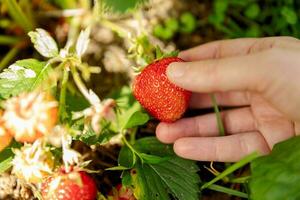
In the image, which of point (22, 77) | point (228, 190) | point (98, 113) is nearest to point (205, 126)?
point (228, 190)

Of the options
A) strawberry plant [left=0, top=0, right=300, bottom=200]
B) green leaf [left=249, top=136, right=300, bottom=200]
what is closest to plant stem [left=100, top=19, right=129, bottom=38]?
strawberry plant [left=0, top=0, right=300, bottom=200]

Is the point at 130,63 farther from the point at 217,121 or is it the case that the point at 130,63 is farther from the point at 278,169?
the point at 278,169

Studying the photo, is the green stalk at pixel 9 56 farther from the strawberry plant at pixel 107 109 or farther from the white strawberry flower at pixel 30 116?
the white strawberry flower at pixel 30 116

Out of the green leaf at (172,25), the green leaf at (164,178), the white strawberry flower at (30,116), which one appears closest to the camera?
the white strawberry flower at (30,116)

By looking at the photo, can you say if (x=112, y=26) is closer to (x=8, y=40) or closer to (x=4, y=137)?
Result: (x=8, y=40)

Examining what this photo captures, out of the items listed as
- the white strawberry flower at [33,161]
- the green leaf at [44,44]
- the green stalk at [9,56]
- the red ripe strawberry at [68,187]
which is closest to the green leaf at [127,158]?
the red ripe strawberry at [68,187]

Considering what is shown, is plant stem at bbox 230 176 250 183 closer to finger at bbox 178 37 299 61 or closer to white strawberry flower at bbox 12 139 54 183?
finger at bbox 178 37 299 61

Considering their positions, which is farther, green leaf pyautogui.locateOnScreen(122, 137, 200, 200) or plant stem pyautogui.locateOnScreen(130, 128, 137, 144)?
plant stem pyautogui.locateOnScreen(130, 128, 137, 144)
